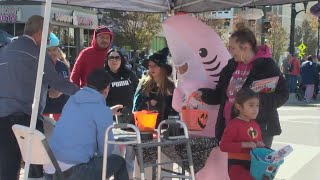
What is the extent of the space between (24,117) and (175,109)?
1521 millimetres

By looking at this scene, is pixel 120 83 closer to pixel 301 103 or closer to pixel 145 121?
pixel 145 121

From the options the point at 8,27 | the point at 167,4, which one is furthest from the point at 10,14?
the point at 167,4

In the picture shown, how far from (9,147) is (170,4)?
280 centimetres

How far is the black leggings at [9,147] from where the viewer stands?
459 cm

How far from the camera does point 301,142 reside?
10375 millimetres

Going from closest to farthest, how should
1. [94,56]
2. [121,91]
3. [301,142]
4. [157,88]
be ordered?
1. [157,88]
2. [121,91]
3. [94,56]
4. [301,142]

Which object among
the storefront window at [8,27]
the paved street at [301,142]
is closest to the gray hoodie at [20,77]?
the paved street at [301,142]

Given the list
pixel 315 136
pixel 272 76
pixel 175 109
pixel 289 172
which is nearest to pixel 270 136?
pixel 272 76

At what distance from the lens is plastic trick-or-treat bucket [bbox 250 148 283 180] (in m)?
4.05

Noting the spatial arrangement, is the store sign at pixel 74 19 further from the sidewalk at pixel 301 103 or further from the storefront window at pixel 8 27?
the sidewalk at pixel 301 103

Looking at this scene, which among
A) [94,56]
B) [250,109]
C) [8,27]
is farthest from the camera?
[8,27]

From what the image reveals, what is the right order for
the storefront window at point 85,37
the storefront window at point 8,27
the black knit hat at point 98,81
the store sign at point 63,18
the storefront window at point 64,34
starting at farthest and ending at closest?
1. the storefront window at point 85,37
2. the storefront window at point 64,34
3. the store sign at point 63,18
4. the storefront window at point 8,27
5. the black knit hat at point 98,81

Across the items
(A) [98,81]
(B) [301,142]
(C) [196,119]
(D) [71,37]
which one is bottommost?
(B) [301,142]

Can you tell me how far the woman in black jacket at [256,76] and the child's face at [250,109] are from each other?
11 centimetres
